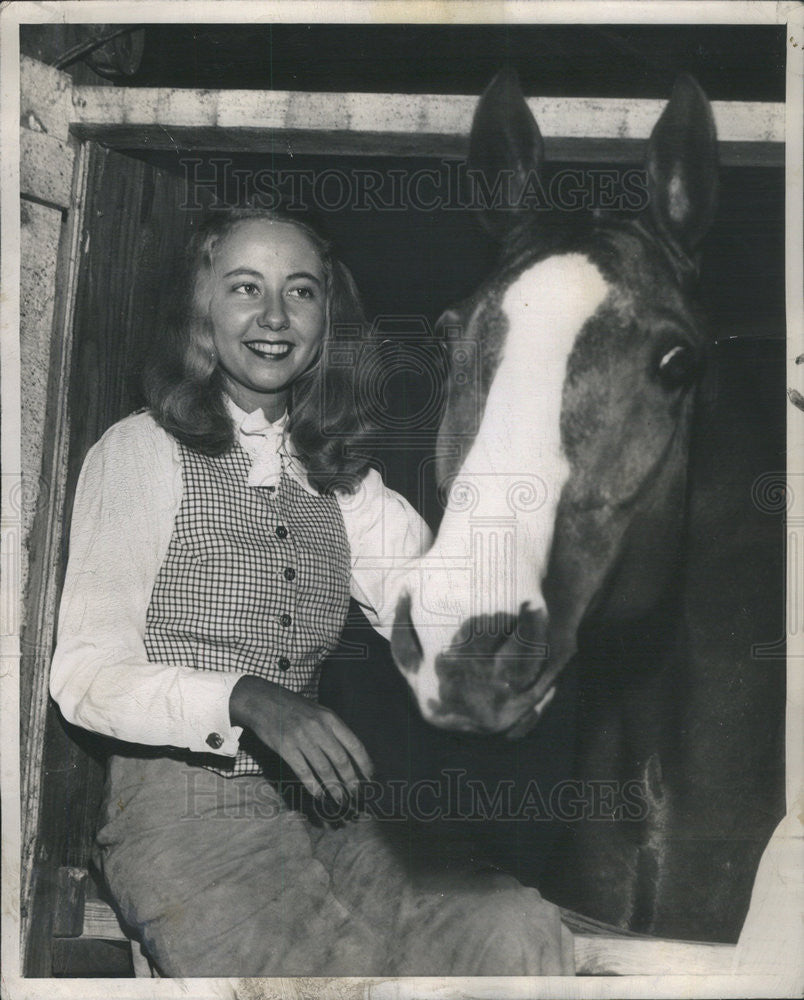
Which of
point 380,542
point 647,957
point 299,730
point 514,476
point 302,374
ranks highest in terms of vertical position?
point 302,374

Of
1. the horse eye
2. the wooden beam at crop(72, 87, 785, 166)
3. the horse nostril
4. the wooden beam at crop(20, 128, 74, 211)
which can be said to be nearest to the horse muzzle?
the horse nostril

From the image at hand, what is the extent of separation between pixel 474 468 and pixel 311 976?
0.79 meters

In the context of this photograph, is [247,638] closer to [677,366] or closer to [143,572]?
[143,572]

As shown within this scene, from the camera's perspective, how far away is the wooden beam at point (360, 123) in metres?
1.67

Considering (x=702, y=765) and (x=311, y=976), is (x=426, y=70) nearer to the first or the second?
(x=702, y=765)

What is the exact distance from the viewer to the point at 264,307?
163cm

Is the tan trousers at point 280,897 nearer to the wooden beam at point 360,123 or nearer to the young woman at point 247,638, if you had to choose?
the young woman at point 247,638

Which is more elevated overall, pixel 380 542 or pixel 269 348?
pixel 269 348

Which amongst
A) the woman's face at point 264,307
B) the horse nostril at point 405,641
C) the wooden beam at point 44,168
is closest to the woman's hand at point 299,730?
the horse nostril at point 405,641

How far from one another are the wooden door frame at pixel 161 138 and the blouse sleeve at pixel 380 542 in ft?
1.50

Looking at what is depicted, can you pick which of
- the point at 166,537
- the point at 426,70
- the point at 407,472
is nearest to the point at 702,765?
the point at 407,472

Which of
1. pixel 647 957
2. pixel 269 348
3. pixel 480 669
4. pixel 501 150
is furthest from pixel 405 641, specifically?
pixel 501 150

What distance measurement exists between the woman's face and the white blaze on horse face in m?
0.25

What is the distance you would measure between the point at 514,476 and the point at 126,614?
0.60 meters
